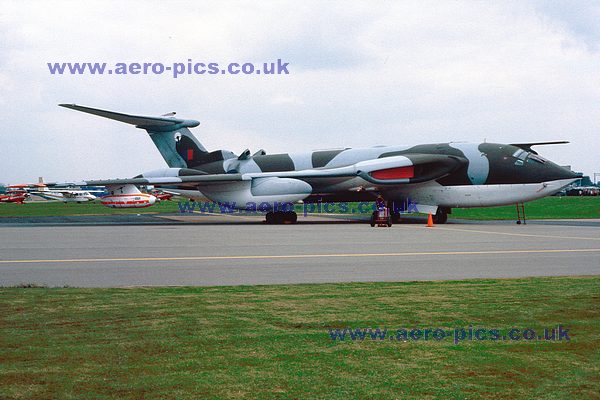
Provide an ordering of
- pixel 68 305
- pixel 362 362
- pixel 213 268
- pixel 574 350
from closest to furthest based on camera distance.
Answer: pixel 362 362 → pixel 574 350 → pixel 68 305 → pixel 213 268

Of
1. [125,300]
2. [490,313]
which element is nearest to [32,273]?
[125,300]

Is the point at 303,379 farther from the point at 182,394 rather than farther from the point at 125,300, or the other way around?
the point at 125,300

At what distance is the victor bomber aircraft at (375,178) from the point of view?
28.8 meters

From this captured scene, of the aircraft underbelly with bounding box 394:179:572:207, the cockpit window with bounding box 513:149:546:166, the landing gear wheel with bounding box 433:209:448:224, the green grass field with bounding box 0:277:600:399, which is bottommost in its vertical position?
the green grass field with bounding box 0:277:600:399

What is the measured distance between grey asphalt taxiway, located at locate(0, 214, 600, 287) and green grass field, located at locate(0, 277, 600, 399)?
2416 mm

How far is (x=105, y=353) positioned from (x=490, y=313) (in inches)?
155

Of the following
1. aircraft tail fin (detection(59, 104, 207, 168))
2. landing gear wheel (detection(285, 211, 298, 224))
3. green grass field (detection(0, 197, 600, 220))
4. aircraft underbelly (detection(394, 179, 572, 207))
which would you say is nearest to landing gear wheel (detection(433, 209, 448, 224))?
aircraft underbelly (detection(394, 179, 572, 207))

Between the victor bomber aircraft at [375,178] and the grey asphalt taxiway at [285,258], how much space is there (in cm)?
750

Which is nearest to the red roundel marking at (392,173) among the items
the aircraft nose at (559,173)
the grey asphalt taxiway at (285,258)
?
the aircraft nose at (559,173)

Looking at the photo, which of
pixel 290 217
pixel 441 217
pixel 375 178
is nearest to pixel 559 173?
pixel 441 217

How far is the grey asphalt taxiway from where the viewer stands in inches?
430

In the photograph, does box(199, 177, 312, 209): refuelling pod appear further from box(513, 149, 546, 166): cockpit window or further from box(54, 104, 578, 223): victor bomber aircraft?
box(513, 149, 546, 166): cockpit window

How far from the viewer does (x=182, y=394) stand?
4.35m

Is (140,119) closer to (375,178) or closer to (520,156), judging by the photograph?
(375,178)
